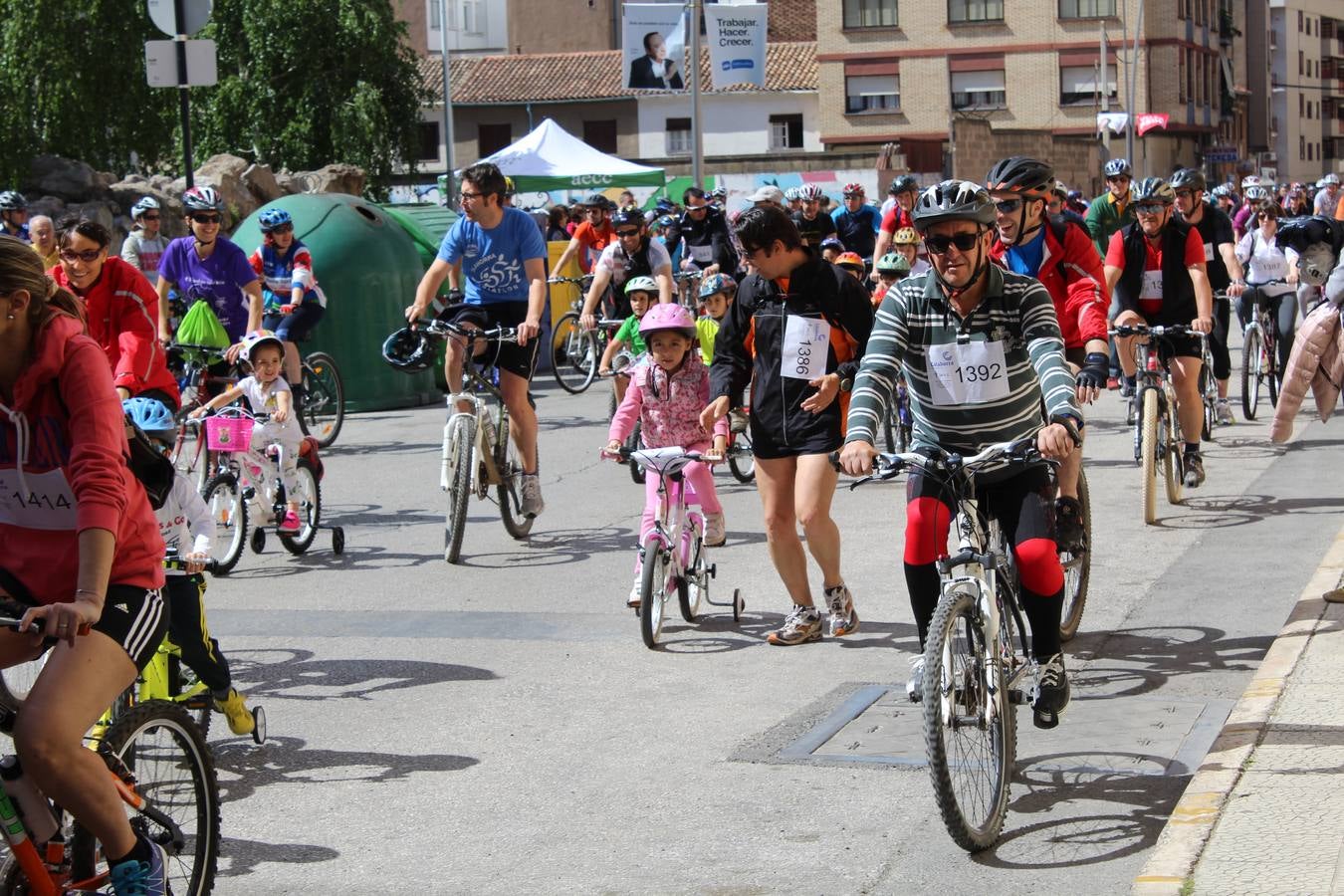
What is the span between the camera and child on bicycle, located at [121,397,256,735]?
5.90 meters

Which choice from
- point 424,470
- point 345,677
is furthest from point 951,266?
point 424,470

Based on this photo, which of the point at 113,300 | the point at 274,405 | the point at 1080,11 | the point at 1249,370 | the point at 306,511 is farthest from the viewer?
the point at 1080,11

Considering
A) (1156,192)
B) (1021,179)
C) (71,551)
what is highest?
(1156,192)

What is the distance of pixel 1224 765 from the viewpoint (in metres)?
5.50

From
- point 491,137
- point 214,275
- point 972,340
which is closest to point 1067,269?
point 972,340

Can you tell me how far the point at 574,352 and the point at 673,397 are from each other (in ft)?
40.0

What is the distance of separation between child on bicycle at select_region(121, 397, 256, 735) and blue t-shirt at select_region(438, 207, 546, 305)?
4.53 meters

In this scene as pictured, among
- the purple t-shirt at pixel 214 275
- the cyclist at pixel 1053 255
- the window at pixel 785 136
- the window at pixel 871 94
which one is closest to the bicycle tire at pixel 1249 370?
the cyclist at pixel 1053 255

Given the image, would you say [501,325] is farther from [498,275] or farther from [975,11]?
[975,11]

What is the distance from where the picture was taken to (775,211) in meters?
7.64

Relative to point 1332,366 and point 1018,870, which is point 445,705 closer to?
point 1018,870

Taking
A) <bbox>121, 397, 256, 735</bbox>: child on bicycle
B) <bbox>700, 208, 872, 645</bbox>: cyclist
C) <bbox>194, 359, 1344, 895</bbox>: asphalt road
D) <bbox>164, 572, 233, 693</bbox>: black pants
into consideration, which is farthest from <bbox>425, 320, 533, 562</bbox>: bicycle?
<bbox>164, 572, 233, 693</bbox>: black pants

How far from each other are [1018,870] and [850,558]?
503 cm

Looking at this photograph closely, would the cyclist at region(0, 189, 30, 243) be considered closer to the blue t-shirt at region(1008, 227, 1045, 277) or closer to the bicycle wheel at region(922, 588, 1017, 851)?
the blue t-shirt at region(1008, 227, 1045, 277)
